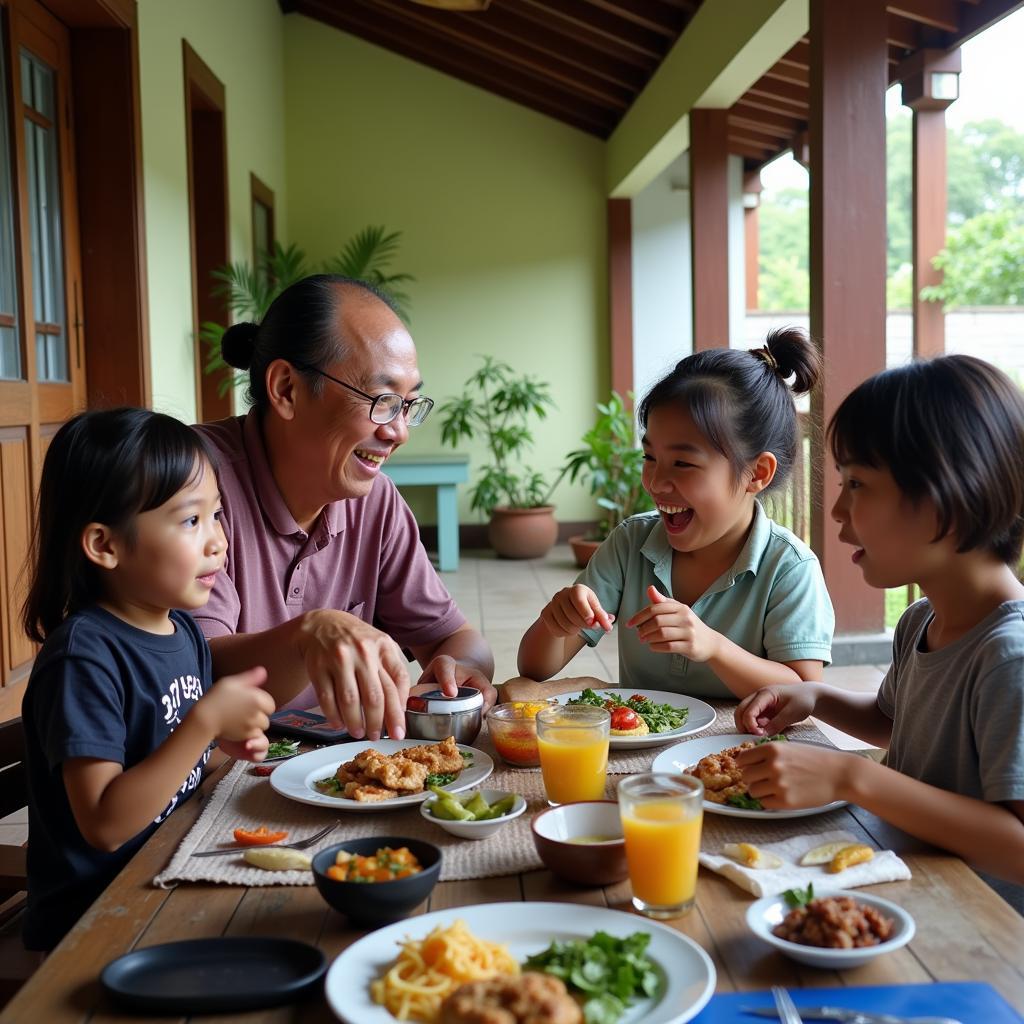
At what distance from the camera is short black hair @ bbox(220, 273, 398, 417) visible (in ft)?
6.24

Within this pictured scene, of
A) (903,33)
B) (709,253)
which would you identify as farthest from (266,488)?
(709,253)

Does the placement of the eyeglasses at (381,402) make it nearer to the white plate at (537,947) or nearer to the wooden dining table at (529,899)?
the wooden dining table at (529,899)

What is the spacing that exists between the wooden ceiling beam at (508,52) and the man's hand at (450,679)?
6086 mm

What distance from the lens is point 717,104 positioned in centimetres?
573

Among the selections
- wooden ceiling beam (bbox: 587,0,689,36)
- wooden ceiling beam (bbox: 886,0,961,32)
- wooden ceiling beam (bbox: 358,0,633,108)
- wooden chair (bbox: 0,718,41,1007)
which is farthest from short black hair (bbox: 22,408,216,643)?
wooden ceiling beam (bbox: 358,0,633,108)

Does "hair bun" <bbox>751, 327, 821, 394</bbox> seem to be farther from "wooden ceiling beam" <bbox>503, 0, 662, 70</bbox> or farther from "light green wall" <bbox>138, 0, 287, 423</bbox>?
"wooden ceiling beam" <bbox>503, 0, 662, 70</bbox>

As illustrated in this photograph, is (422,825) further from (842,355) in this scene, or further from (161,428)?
(842,355)

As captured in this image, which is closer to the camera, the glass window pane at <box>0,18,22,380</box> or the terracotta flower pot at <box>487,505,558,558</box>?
the glass window pane at <box>0,18,22,380</box>

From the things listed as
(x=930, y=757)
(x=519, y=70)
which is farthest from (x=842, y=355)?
(x=519, y=70)

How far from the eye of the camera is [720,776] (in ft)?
4.17

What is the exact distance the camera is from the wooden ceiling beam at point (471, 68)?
7.91 meters

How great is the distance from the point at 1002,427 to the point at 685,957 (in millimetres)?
721

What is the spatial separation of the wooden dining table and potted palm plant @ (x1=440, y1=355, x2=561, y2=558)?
6857mm

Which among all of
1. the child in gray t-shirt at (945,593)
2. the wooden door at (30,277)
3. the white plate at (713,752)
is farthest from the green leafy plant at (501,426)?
the child in gray t-shirt at (945,593)
